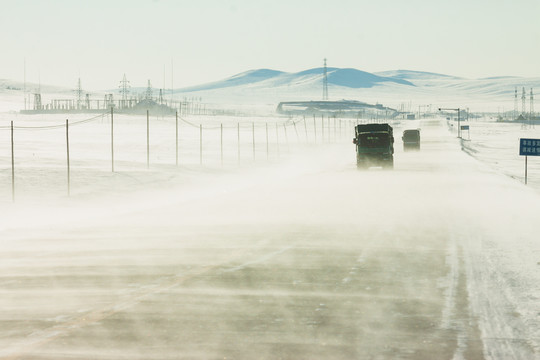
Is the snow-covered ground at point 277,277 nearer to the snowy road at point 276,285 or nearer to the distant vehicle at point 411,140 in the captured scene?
the snowy road at point 276,285

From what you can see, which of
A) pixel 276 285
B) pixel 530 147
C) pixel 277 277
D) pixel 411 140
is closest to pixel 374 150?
pixel 530 147

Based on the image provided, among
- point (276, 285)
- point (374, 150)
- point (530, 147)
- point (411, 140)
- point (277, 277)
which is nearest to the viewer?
point (276, 285)

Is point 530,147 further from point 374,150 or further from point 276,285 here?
point 276,285

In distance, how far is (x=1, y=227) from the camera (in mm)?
21469

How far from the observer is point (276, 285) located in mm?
11000

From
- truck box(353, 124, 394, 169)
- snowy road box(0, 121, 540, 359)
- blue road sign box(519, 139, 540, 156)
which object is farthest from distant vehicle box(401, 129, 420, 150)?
snowy road box(0, 121, 540, 359)

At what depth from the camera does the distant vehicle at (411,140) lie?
70.9 m

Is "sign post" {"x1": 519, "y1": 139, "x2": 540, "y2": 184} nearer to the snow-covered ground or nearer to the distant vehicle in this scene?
the snow-covered ground

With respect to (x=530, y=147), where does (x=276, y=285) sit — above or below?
below

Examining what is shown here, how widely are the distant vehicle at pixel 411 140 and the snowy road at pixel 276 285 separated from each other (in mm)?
47855

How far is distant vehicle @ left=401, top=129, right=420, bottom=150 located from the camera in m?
70.9

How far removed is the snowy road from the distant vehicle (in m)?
47.9

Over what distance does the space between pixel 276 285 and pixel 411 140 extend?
203 ft

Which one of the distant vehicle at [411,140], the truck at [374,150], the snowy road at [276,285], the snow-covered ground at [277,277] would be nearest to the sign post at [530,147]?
the truck at [374,150]
